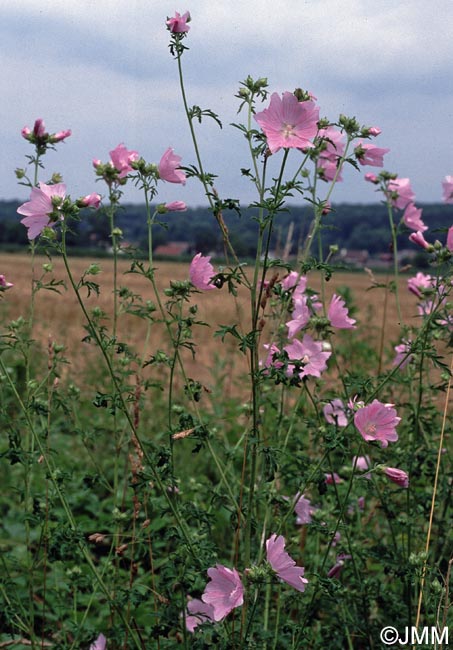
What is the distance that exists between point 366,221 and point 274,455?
1853 inches

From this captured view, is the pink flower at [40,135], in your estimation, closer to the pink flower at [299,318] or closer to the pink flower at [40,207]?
the pink flower at [40,207]

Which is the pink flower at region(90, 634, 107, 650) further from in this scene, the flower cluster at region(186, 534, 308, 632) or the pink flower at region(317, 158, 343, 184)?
the pink flower at region(317, 158, 343, 184)

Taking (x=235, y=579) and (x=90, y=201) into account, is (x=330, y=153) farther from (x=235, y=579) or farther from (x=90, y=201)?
(x=235, y=579)

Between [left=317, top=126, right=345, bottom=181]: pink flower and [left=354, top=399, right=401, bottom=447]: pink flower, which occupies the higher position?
[left=317, top=126, right=345, bottom=181]: pink flower

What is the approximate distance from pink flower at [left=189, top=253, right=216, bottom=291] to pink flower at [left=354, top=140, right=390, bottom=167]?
22.2 inches

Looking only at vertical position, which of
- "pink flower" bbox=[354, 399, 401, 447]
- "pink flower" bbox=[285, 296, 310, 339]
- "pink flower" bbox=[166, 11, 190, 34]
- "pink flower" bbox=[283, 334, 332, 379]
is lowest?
"pink flower" bbox=[354, 399, 401, 447]

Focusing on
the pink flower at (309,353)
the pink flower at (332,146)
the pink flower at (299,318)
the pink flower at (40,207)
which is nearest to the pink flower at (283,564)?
the pink flower at (309,353)

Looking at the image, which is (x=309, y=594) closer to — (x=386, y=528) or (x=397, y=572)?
(x=397, y=572)

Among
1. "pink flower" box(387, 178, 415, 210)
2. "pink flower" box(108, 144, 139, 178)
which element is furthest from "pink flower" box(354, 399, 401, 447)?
"pink flower" box(387, 178, 415, 210)

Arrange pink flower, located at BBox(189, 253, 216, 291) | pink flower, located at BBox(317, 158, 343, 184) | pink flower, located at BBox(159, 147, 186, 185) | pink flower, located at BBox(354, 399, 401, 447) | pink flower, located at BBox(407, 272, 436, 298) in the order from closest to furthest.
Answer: pink flower, located at BBox(354, 399, 401, 447), pink flower, located at BBox(189, 253, 216, 291), pink flower, located at BBox(159, 147, 186, 185), pink flower, located at BBox(317, 158, 343, 184), pink flower, located at BBox(407, 272, 436, 298)

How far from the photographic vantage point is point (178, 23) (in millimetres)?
1860

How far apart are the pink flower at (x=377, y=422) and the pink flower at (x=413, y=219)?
41.4 inches

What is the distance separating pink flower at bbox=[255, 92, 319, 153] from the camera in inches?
61.9

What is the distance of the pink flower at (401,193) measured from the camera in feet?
9.07
